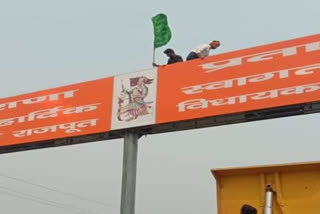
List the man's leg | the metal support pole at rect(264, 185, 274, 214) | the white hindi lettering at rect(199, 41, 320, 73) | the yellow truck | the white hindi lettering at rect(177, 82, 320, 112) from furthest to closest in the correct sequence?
the man's leg < the white hindi lettering at rect(199, 41, 320, 73) < the white hindi lettering at rect(177, 82, 320, 112) < the yellow truck < the metal support pole at rect(264, 185, 274, 214)

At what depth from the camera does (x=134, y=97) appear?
23.0 ft

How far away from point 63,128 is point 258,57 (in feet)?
10.2

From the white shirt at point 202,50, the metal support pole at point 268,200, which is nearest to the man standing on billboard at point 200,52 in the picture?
the white shirt at point 202,50

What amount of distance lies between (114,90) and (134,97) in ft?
1.32

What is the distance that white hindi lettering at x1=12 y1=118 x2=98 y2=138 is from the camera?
725 centimetres

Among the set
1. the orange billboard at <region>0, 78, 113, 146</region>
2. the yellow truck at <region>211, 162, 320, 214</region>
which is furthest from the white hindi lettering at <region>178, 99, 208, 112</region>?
the yellow truck at <region>211, 162, 320, 214</region>

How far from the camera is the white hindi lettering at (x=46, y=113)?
7.36m

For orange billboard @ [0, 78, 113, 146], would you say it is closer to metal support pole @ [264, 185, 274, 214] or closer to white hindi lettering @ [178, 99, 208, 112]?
white hindi lettering @ [178, 99, 208, 112]

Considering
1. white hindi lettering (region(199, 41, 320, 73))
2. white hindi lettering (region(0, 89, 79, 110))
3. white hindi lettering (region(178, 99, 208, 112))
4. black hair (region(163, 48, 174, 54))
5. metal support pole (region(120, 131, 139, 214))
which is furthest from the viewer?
white hindi lettering (region(0, 89, 79, 110))

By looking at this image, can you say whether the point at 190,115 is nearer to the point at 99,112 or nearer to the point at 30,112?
the point at 99,112

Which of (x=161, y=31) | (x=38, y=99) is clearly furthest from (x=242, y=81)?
(x=38, y=99)

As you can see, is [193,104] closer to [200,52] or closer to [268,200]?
[200,52]

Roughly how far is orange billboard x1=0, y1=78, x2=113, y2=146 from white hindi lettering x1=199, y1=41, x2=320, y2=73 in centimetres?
162

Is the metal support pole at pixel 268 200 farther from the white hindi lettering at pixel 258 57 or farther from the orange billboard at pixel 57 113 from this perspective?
the orange billboard at pixel 57 113
